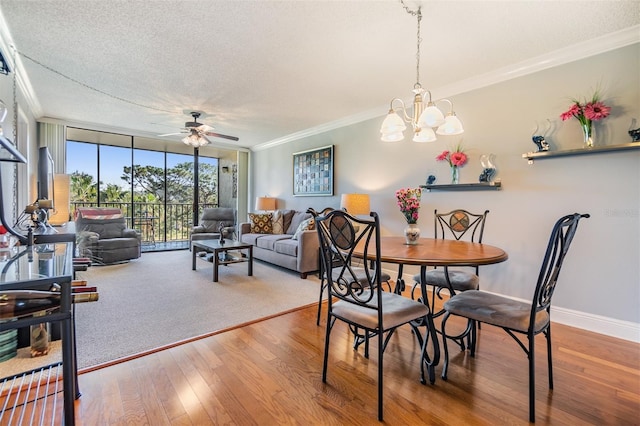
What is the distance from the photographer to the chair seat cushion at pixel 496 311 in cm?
155

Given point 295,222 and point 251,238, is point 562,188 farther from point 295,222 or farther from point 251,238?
point 251,238

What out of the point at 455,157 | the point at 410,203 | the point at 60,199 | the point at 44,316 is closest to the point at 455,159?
the point at 455,157

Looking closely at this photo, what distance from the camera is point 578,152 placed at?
247 centimetres

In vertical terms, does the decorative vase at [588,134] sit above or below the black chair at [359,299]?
above

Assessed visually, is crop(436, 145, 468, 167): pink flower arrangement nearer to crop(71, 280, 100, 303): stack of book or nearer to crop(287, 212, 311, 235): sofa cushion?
crop(287, 212, 311, 235): sofa cushion

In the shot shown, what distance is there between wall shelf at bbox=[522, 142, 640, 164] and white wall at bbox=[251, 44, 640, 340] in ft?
0.27

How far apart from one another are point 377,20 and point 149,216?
6.62 metres

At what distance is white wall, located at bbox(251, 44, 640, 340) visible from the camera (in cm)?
235

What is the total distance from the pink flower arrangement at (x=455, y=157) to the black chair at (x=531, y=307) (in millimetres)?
1741

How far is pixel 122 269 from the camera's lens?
14.5 ft

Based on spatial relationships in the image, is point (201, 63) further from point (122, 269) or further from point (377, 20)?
point (122, 269)

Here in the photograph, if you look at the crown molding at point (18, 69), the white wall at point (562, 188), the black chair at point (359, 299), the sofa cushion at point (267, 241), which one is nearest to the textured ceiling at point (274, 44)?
the crown molding at point (18, 69)

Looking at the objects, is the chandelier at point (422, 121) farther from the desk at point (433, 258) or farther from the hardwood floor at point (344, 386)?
the hardwood floor at point (344, 386)

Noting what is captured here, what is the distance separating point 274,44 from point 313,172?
296 centimetres
